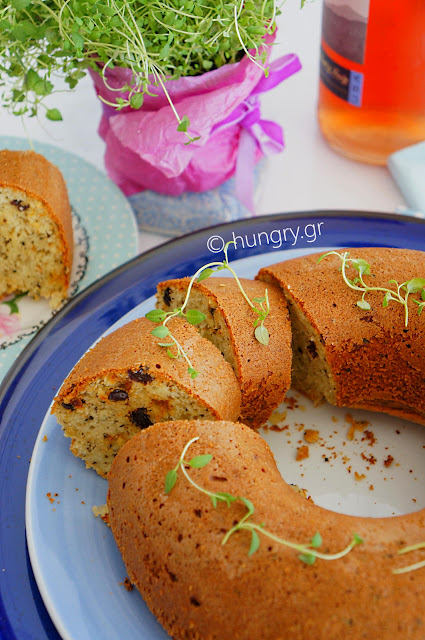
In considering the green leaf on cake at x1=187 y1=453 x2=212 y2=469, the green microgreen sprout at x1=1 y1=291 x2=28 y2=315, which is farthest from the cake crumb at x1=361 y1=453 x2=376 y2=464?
the green microgreen sprout at x1=1 y1=291 x2=28 y2=315

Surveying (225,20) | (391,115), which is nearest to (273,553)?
(225,20)

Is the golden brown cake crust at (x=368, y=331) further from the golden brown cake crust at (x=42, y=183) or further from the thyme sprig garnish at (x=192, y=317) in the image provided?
the golden brown cake crust at (x=42, y=183)

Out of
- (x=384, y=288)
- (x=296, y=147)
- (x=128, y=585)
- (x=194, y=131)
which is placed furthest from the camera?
(x=296, y=147)

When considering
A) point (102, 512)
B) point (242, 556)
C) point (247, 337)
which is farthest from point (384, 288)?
point (102, 512)

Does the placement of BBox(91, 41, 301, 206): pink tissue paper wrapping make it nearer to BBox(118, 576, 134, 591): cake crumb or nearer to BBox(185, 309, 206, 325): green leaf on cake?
BBox(185, 309, 206, 325): green leaf on cake

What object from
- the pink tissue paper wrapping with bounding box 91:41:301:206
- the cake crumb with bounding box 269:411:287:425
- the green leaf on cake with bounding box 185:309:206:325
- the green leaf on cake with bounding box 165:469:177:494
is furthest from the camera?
the pink tissue paper wrapping with bounding box 91:41:301:206

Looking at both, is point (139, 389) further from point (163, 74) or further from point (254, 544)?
point (163, 74)
